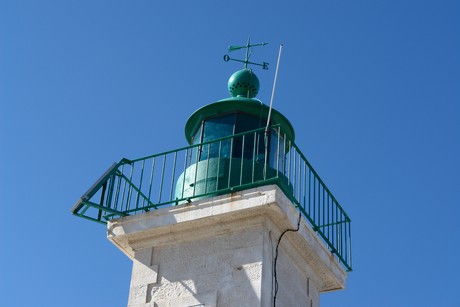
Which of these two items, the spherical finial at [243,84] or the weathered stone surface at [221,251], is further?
the spherical finial at [243,84]

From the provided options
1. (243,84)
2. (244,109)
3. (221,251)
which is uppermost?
(243,84)

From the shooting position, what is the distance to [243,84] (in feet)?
40.4

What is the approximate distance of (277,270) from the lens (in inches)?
385

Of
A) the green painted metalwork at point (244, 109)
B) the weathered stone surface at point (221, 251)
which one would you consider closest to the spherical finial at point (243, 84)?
the green painted metalwork at point (244, 109)

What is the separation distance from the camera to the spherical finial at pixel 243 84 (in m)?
12.3

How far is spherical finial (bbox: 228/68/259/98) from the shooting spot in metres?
12.3

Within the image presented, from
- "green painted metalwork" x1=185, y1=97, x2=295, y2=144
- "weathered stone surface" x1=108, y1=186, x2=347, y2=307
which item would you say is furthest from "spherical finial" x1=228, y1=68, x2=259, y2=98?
"weathered stone surface" x1=108, y1=186, x2=347, y2=307

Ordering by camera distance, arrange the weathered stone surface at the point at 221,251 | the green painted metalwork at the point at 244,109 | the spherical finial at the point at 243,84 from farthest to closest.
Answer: the spherical finial at the point at 243,84
the green painted metalwork at the point at 244,109
the weathered stone surface at the point at 221,251

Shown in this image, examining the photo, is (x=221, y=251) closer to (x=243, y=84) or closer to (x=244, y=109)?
(x=244, y=109)

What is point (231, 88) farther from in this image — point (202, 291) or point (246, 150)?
point (202, 291)

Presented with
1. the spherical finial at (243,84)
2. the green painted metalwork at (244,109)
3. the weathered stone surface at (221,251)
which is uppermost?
the spherical finial at (243,84)

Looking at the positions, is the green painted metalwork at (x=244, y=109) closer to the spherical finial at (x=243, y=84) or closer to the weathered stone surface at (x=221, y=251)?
the spherical finial at (x=243, y=84)

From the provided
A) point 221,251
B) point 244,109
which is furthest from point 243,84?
point 221,251

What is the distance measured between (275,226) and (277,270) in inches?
20.9
